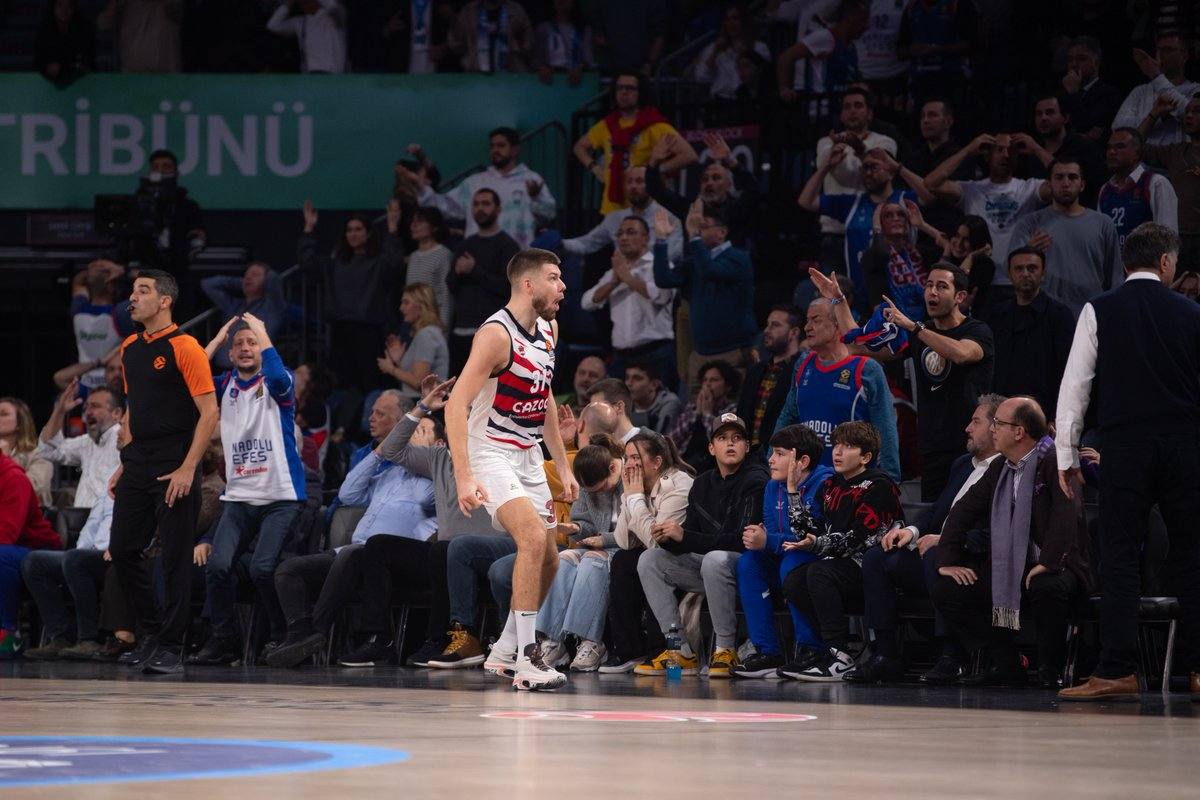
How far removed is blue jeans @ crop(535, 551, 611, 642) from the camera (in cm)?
1041

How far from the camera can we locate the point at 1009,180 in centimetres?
1223

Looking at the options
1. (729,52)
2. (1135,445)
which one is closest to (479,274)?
(729,52)

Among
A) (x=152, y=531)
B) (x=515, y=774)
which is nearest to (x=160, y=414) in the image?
(x=152, y=531)

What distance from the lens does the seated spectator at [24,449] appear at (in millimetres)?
13344

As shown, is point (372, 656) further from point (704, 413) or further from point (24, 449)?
point (24, 449)

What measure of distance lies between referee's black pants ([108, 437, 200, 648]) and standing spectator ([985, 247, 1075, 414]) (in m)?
4.69

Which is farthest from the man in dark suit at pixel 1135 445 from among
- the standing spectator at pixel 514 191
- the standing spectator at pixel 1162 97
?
the standing spectator at pixel 514 191

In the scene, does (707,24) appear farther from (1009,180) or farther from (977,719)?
(977,719)

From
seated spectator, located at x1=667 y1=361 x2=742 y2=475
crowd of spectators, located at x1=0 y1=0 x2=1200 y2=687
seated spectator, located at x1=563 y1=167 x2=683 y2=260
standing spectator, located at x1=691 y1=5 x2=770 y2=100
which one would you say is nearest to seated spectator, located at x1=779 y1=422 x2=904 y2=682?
crowd of spectators, located at x1=0 y1=0 x2=1200 y2=687

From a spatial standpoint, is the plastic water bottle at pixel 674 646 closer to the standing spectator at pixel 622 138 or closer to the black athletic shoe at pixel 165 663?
the black athletic shoe at pixel 165 663

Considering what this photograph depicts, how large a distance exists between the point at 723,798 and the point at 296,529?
25.3 feet

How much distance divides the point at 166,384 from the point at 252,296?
19.6 feet

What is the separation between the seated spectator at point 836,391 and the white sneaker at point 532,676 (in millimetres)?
2477

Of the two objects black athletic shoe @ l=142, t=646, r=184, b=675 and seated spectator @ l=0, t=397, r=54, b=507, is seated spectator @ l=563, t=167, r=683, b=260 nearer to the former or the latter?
seated spectator @ l=0, t=397, r=54, b=507
